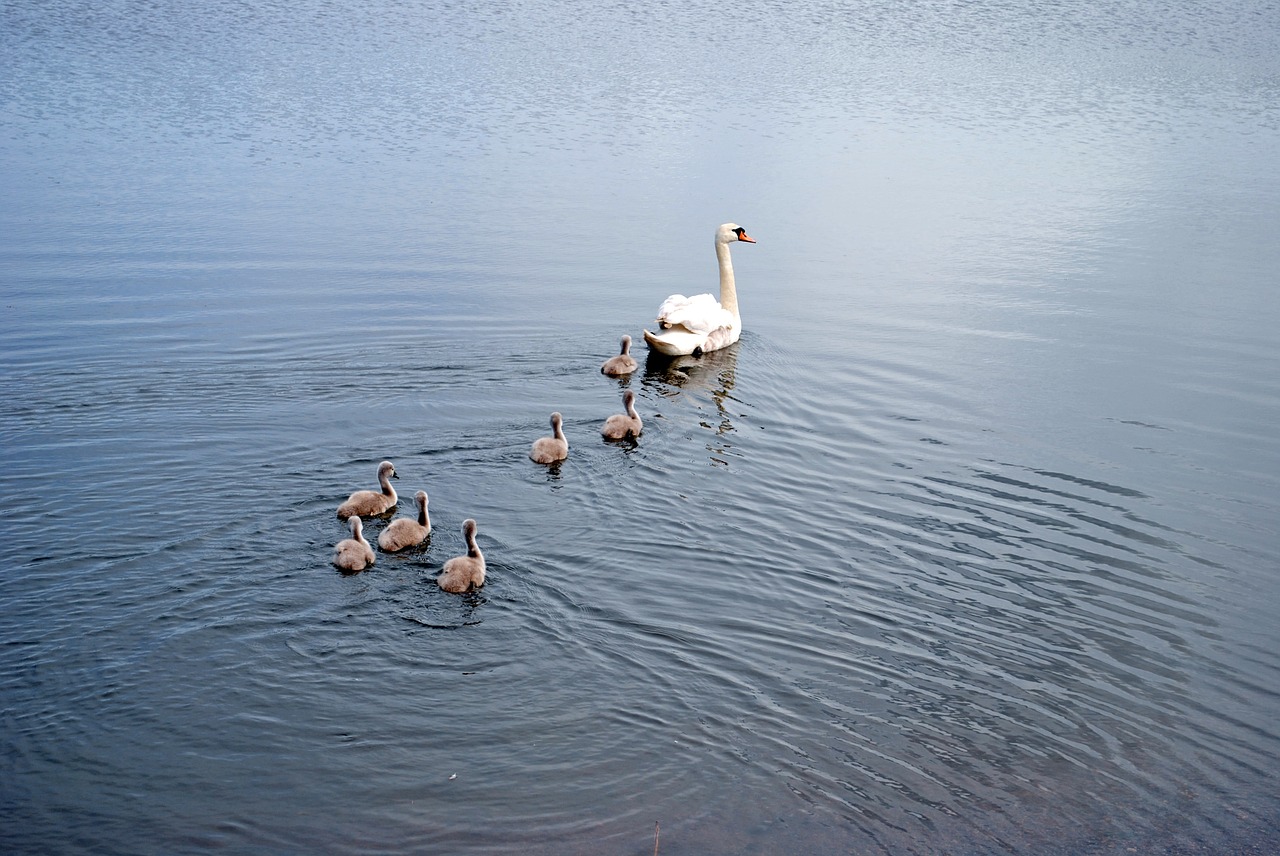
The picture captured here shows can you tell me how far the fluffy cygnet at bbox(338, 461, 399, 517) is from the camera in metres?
11.1

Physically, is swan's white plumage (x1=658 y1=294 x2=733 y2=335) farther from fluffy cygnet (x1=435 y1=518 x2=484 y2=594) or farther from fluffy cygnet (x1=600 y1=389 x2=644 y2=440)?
fluffy cygnet (x1=435 y1=518 x2=484 y2=594)

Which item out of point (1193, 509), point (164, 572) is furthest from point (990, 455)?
point (164, 572)

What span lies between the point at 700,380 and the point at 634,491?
4.36 m

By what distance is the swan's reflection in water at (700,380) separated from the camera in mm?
14812

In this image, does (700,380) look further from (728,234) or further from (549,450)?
(549,450)

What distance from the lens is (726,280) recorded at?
60.7 ft

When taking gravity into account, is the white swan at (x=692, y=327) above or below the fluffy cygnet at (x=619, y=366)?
above

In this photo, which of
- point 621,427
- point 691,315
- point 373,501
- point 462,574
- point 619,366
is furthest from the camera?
point 691,315

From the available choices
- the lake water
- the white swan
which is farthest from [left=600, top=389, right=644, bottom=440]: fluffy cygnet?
the white swan

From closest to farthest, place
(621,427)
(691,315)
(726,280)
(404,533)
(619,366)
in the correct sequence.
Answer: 1. (404,533)
2. (621,427)
3. (619,366)
4. (691,315)
5. (726,280)

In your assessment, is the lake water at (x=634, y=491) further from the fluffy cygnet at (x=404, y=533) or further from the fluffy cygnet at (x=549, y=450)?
the fluffy cygnet at (x=549, y=450)

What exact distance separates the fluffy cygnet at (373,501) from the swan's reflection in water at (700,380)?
161 inches

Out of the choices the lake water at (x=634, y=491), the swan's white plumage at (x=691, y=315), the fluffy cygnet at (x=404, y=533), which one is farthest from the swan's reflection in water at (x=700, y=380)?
the fluffy cygnet at (x=404, y=533)

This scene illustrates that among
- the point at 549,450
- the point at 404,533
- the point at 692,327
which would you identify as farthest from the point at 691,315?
the point at 404,533
